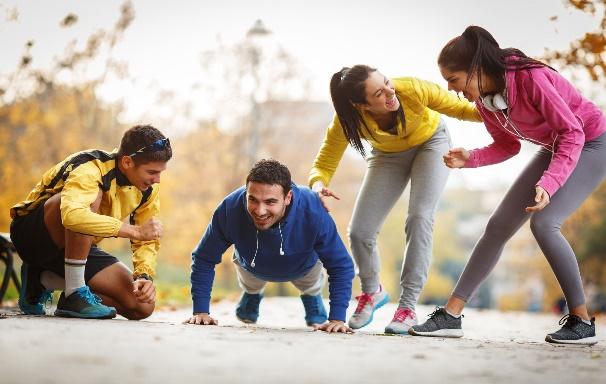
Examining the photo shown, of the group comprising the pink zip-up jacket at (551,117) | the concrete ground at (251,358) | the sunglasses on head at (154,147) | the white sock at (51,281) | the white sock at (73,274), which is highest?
the pink zip-up jacket at (551,117)

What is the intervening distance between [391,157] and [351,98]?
0.63 metres

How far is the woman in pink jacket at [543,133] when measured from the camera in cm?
379

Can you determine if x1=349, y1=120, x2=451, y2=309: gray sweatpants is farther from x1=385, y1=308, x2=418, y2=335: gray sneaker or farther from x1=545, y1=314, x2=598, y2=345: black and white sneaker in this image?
x1=545, y1=314, x2=598, y2=345: black and white sneaker

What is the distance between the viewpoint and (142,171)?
4254mm

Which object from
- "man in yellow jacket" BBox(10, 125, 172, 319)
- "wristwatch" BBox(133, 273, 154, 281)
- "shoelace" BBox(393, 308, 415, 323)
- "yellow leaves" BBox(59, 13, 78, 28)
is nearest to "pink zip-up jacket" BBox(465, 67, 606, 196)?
"shoelace" BBox(393, 308, 415, 323)

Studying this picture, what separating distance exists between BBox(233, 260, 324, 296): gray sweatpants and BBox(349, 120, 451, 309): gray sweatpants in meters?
0.34

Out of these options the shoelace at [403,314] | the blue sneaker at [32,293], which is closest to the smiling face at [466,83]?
the shoelace at [403,314]

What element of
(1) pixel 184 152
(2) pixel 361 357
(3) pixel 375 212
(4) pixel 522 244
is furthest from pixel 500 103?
(4) pixel 522 244

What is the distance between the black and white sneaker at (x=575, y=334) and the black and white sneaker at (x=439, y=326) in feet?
1.67

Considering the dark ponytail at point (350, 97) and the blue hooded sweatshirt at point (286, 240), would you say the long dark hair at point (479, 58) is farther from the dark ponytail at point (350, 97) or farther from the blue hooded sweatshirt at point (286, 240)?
the blue hooded sweatshirt at point (286, 240)

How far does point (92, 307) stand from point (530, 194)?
2.45m

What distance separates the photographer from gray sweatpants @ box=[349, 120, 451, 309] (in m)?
4.57

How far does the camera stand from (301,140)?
608 inches

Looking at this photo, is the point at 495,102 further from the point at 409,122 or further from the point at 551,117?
the point at 409,122
